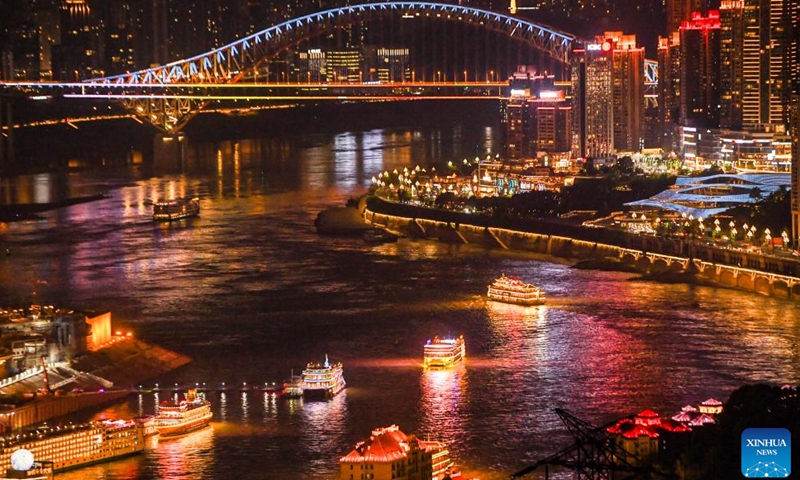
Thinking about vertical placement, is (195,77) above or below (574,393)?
above

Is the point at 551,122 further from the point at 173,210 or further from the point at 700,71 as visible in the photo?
the point at 173,210

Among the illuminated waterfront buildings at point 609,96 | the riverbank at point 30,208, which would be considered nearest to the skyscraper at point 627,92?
the illuminated waterfront buildings at point 609,96

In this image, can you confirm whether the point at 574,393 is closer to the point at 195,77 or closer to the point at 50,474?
the point at 50,474

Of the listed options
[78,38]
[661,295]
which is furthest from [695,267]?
[78,38]

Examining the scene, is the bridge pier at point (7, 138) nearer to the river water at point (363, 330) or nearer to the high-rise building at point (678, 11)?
the river water at point (363, 330)

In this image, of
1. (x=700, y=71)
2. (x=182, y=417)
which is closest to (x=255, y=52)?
(x=700, y=71)

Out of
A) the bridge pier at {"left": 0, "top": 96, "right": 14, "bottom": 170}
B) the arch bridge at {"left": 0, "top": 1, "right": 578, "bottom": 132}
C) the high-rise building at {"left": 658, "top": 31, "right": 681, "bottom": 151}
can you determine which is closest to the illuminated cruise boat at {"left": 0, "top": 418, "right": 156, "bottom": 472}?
the arch bridge at {"left": 0, "top": 1, "right": 578, "bottom": 132}
